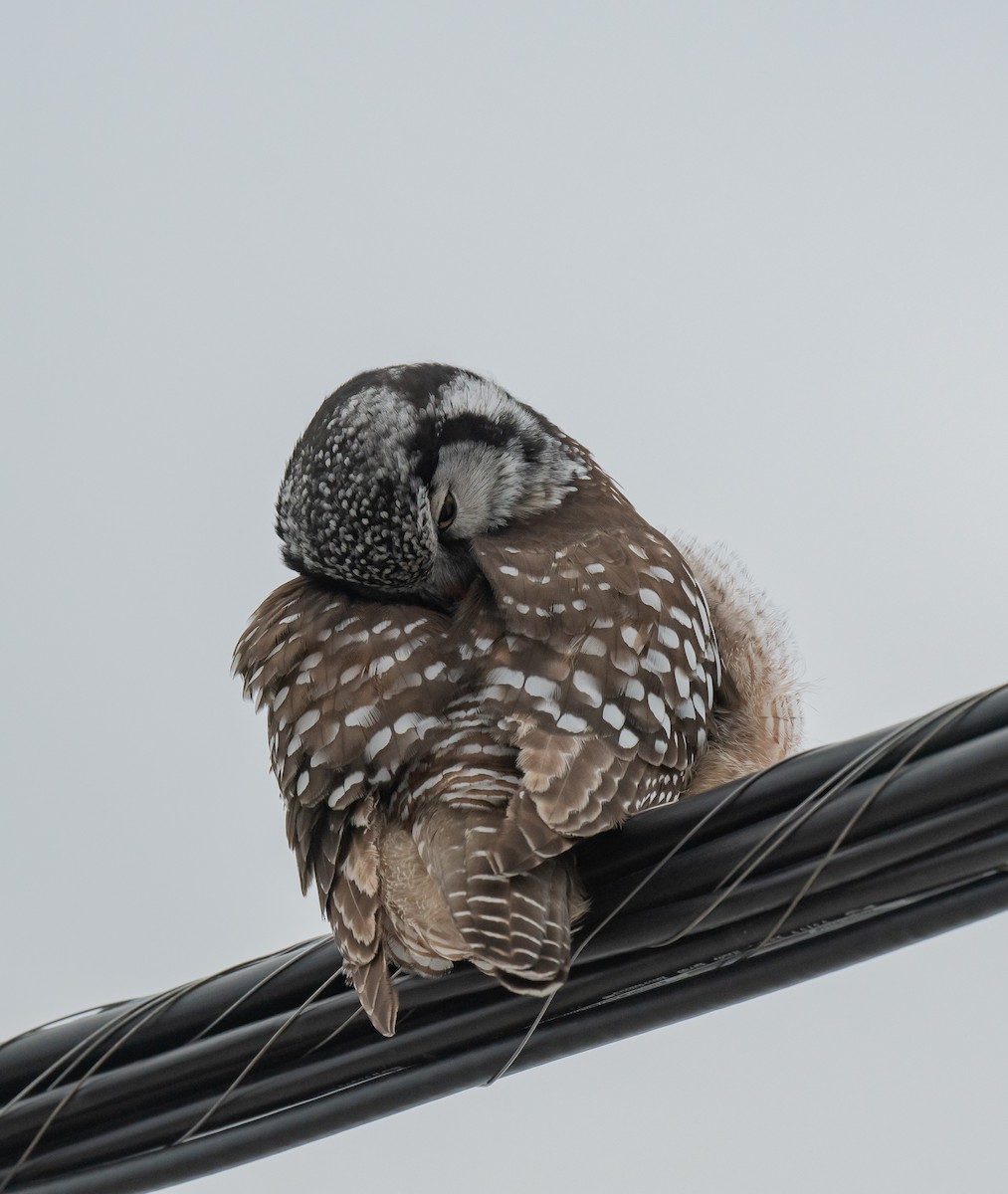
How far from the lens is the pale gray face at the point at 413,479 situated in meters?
3.28

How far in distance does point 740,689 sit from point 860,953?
1.39 meters

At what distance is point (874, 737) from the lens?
2.04m

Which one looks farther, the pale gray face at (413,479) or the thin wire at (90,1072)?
the pale gray face at (413,479)

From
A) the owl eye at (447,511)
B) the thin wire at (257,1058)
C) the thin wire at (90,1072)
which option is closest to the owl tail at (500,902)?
the thin wire at (257,1058)

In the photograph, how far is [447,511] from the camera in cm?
358

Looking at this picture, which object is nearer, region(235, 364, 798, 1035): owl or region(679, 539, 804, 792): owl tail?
region(235, 364, 798, 1035): owl

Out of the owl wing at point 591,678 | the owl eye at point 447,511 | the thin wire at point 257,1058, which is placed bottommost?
the thin wire at point 257,1058

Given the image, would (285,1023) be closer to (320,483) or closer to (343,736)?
(343,736)

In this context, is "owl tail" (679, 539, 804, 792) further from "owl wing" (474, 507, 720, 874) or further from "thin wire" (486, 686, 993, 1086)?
"thin wire" (486, 686, 993, 1086)

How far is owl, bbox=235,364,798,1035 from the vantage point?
2385 millimetres

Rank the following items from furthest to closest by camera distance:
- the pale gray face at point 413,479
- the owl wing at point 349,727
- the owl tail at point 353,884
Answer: the pale gray face at point 413,479 < the owl wing at point 349,727 < the owl tail at point 353,884

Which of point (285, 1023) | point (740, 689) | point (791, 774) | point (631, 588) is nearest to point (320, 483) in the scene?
point (631, 588)

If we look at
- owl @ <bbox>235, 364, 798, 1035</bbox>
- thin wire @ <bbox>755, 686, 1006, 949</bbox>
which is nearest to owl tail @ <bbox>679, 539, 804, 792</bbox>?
owl @ <bbox>235, 364, 798, 1035</bbox>

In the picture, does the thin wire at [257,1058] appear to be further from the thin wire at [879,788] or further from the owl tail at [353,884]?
the thin wire at [879,788]
